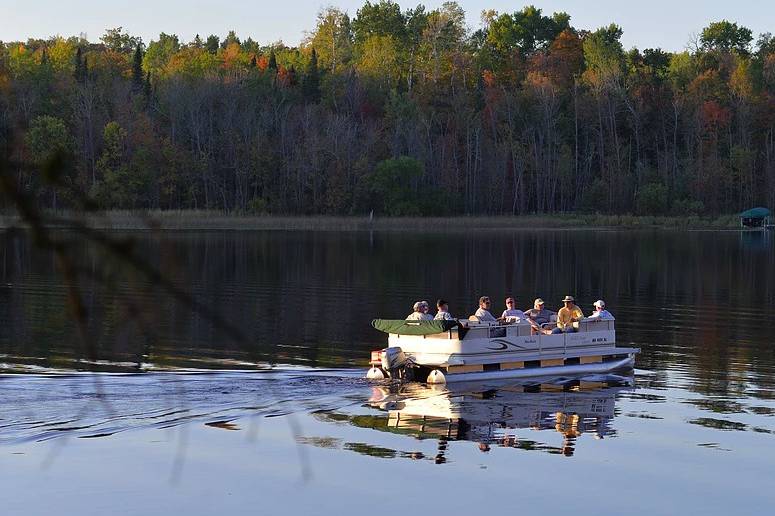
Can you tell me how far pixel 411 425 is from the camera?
63.7 ft

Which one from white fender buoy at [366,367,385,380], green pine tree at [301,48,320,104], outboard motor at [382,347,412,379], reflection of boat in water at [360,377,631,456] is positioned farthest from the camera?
green pine tree at [301,48,320,104]

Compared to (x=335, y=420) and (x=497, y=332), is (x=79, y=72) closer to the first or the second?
(x=497, y=332)

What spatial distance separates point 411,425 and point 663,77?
12175cm

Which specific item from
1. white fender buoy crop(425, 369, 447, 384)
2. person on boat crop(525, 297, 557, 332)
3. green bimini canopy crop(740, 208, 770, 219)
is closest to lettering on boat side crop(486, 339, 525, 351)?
white fender buoy crop(425, 369, 447, 384)

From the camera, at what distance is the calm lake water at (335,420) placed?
14.4 meters

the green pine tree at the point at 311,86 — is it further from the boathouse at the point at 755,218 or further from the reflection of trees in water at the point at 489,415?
the reflection of trees in water at the point at 489,415

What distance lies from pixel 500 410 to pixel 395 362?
278 cm

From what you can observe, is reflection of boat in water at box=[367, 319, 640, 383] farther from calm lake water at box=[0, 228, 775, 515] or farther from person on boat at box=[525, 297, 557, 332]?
person on boat at box=[525, 297, 557, 332]

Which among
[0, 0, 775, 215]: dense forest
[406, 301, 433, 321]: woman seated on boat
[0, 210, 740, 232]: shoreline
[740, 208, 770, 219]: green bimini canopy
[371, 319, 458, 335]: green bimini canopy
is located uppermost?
A: [0, 0, 775, 215]: dense forest

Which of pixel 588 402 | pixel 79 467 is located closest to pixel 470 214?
pixel 588 402

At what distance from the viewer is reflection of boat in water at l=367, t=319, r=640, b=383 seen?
2305 centimetres

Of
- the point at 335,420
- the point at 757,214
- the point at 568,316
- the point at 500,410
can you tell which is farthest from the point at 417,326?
the point at 757,214

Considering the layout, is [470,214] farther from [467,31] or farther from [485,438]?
[485,438]

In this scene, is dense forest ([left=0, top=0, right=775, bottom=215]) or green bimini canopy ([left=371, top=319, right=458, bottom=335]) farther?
dense forest ([left=0, top=0, right=775, bottom=215])
